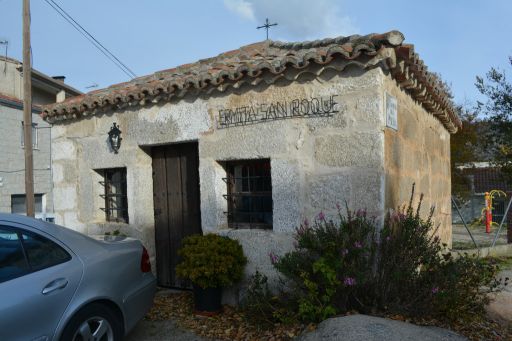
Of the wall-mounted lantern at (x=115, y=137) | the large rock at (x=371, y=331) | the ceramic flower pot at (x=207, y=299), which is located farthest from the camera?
the wall-mounted lantern at (x=115, y=137)

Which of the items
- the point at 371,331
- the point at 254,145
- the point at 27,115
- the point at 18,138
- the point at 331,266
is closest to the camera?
the point at 371,331

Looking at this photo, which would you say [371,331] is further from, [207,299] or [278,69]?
[278,69]

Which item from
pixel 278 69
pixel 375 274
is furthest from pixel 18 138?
pixel 375 274

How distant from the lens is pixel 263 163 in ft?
15.9

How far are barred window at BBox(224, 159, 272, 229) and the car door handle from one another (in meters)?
2.26

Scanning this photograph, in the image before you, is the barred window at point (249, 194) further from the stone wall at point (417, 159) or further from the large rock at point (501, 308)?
the large rock at point (501, 308)

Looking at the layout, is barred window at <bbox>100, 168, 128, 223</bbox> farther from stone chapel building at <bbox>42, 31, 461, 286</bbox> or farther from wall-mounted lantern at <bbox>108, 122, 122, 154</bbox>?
wall-mounted lantern at <bbox>108, 122, 122, 154</bbox>

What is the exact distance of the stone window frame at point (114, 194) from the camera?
19.9 ft

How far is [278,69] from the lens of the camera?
426 cm

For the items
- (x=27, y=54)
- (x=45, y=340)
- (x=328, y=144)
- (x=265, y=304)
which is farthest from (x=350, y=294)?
(x=27, y=54)

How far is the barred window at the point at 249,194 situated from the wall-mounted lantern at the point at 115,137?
5.49 ft

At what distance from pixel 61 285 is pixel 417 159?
172 inches

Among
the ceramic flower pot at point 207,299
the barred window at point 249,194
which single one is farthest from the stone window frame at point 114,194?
the ceramic flower pot at point 207,299

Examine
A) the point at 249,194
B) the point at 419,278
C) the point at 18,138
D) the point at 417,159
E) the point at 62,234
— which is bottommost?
the point at 419,278
